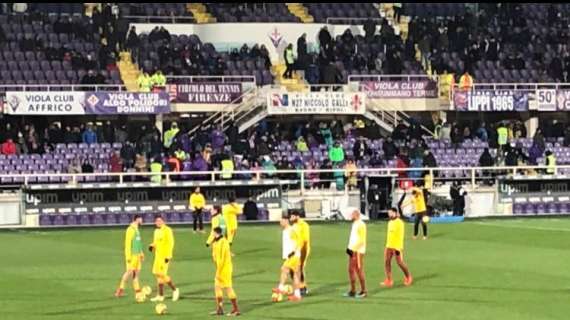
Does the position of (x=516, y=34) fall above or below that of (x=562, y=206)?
above

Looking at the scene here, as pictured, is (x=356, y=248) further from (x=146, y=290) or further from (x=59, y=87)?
(x=59, y=87)

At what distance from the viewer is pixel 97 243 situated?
37.3 meters

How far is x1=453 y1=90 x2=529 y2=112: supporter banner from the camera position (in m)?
55.1

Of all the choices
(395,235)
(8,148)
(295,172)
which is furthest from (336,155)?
(395,235)

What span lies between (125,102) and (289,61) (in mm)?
9005

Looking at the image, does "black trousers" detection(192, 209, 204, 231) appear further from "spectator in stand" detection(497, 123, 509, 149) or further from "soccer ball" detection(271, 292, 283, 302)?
"soccer ball" detection(271, 292, 283, 302)

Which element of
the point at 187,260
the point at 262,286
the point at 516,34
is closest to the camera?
the point at 262,286

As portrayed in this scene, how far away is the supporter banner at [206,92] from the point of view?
53188mm

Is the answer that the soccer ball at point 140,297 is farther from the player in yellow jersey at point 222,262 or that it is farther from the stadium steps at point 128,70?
the stadium steps at point 128,70

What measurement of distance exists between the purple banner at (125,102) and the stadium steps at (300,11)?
41.6ft

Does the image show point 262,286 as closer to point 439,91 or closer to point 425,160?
point 425,160

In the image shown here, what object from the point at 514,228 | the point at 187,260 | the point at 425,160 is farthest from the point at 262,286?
the point at 425,160

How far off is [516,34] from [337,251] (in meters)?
29.9

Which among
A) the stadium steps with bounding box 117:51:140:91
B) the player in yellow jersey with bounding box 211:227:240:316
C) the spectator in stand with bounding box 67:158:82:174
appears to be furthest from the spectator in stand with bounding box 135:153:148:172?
the player in yellow jersey with bounding box 211:227:240:316
